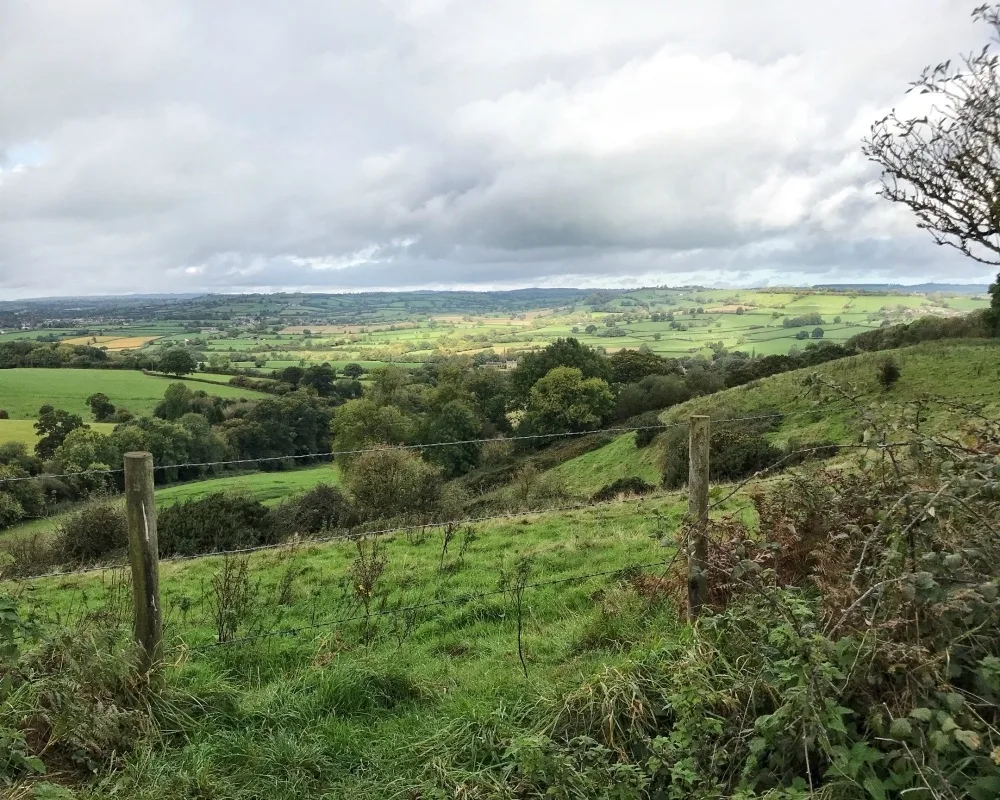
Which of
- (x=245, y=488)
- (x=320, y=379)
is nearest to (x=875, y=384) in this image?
(x=245, y=488)

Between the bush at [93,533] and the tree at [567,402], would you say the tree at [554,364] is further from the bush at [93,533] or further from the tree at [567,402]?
the bush at [93,533]

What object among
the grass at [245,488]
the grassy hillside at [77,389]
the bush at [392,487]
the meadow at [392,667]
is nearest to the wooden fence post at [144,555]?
the meadow at [392,667]

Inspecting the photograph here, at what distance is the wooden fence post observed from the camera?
4.29 metres

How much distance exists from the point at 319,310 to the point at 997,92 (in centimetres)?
16773

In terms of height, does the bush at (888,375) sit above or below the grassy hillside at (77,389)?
above

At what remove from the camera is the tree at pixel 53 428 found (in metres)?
47.8

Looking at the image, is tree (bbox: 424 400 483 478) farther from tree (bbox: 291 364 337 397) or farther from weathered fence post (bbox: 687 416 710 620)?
weathered fence post (bbox: 687 416 710 620)

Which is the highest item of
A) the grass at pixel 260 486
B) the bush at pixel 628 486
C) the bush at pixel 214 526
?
the bush at pixel 214 526

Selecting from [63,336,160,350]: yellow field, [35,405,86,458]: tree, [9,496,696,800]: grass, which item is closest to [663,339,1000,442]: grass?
[9,496,696,800]: grass

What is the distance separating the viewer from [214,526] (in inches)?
793

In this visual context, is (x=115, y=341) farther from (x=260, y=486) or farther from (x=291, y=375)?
(x=260, y=486)

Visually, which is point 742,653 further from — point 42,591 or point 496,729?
point 42,591

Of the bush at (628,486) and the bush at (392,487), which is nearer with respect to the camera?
the bush at (628,486)

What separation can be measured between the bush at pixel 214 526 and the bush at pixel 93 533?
121cm
